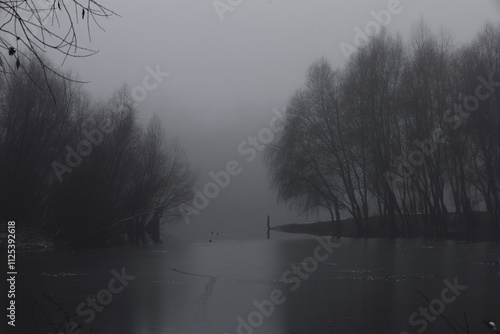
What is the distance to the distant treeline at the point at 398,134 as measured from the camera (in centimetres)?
3850

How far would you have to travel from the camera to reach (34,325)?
826 centimetres

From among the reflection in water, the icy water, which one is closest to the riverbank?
the icy water

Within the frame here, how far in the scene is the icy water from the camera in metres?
8.23

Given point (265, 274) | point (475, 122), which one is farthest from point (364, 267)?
point (475, 122)

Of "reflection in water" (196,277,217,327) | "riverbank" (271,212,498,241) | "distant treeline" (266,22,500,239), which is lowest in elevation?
"reflection in water" (196,277,217,327)

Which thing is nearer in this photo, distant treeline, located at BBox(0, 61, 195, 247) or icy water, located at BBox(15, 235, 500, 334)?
icy water, located at BBox(15, 235, 500, 334)

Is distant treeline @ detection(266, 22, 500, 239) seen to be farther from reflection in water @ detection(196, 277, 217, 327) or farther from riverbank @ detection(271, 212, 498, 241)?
reflection in water @ detection(196, 277, 217, 327)

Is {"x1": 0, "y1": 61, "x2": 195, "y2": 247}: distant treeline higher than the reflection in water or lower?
higher

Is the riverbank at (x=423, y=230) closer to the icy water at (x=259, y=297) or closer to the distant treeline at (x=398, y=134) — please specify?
the distant treeline at (x=398, y=134)

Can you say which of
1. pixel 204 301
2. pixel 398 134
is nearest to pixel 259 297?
pixel 204 301

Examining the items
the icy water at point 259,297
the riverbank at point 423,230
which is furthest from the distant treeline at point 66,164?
the riverbank at point 423,230

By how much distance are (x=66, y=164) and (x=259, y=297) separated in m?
22.9

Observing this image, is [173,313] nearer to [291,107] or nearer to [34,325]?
[34,325]

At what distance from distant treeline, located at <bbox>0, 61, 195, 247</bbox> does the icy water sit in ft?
28.9
